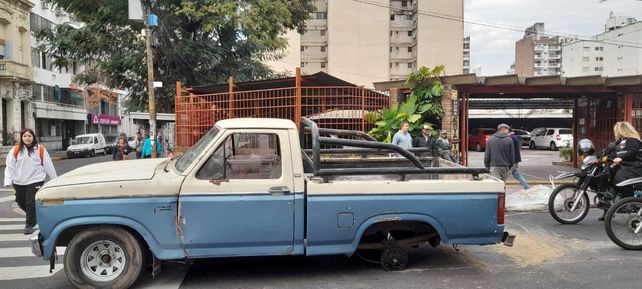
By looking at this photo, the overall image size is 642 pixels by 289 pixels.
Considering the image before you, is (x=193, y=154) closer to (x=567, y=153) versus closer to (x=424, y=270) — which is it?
(x=424, y=270)

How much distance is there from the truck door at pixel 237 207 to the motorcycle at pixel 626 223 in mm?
4262

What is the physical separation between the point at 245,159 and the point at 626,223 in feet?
16.2

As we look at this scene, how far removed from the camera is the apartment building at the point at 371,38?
62.8m

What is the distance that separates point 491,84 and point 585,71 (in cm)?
9004

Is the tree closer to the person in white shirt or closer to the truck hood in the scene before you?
the person in white shirt

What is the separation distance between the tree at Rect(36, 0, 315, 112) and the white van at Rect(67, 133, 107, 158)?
38.1 ft

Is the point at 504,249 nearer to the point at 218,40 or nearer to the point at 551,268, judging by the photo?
the point at 551,268

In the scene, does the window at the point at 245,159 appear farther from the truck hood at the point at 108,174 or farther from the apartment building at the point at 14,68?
the apartment building at the point at 14,68

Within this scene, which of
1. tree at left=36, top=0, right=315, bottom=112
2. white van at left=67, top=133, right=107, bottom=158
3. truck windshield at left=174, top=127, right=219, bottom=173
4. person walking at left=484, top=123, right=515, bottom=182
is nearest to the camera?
truck windshield at left=174, top=127, right=219, bottom=173

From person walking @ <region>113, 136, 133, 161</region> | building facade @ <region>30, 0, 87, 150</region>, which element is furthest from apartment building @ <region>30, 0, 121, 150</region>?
person walking @ <region>113, 136, 133, 161</region>

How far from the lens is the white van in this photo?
31750mm

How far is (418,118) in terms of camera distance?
40.4 feet

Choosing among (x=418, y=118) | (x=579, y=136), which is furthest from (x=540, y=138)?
(x=418, y=118)

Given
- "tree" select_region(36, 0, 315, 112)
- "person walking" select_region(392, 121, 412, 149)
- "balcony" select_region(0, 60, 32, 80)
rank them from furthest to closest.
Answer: "balcony" select_region(0, 60, 32, 80)
"tree" select_region(36, 0, 315, 112)
"person walking" select_region(392, 121, 412, 149)
